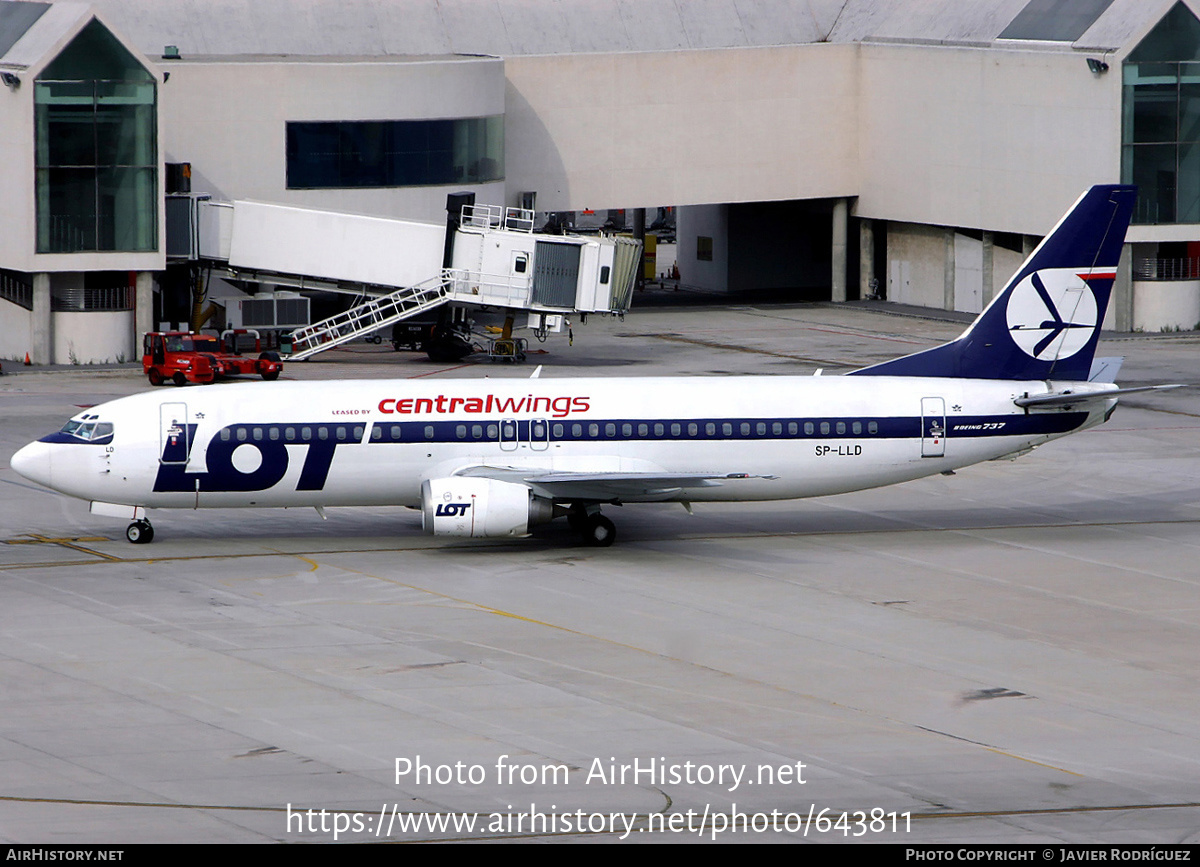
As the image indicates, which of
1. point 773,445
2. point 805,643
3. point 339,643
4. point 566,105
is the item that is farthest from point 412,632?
point 566,105

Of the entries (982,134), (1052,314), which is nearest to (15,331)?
(982,134)

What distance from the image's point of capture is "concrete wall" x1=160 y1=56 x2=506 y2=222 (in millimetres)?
82625

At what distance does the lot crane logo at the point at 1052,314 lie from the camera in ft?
146

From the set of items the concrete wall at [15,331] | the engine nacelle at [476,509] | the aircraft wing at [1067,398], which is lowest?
the engine nacelle at [476,509]

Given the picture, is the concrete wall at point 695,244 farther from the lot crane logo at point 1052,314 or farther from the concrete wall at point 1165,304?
the lot crane logo at point 1052,314

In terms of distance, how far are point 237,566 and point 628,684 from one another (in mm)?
13696

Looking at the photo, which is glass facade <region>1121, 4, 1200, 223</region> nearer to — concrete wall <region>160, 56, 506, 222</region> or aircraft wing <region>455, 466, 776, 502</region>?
concrete wall <region>160, 56, 506, 222</region>

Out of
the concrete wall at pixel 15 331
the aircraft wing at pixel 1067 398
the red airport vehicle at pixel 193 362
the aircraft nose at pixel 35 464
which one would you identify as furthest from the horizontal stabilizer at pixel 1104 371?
the concrete wall at pixel 15 331

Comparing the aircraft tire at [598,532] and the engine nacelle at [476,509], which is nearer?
the engine nacelle at [476,509]

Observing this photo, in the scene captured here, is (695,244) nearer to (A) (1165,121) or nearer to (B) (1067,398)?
(A) (1165,121)

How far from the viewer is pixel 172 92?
269 ft

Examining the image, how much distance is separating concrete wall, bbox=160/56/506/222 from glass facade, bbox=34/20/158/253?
4.68m

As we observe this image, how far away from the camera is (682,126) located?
319 ft

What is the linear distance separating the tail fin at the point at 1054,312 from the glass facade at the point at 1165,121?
4138cm
